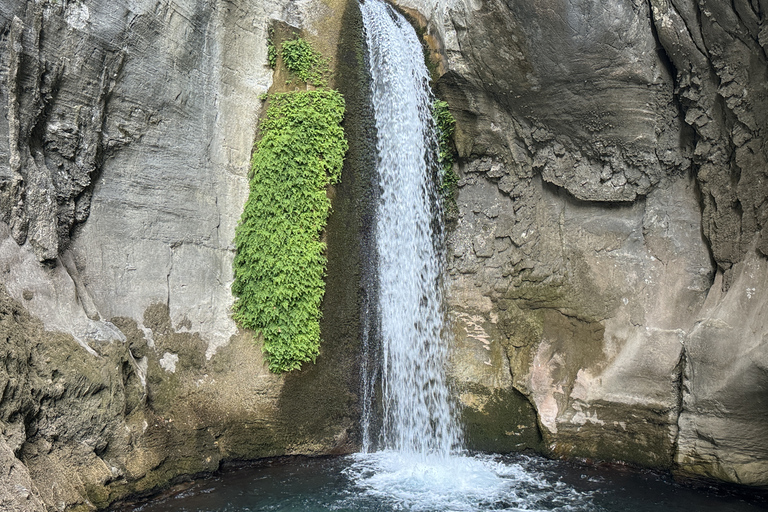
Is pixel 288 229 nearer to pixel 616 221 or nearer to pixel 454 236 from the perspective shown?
pixel 454 236

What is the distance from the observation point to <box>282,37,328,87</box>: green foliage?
27.2 ft

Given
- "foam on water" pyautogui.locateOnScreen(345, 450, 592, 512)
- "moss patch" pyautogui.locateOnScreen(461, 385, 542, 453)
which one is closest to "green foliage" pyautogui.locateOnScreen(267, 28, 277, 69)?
Answer: "moss patch" pyautogui.locateOnScreen(461, 385, 542, 453)

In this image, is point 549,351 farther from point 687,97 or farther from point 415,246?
point 687,97

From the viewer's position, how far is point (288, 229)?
306 inches

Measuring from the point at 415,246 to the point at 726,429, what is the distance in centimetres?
435

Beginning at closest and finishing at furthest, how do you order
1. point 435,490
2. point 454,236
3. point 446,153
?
point 435,490, point 446,153, point 454,236

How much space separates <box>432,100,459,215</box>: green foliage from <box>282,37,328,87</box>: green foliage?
167 cm

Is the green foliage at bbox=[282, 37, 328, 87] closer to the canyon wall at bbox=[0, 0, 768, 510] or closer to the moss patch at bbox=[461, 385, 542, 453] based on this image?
the canyon wall at bbox=[0, 0, 768, 510]

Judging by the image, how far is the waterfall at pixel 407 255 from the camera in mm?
8094

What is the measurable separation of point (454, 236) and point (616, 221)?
7.34 feet

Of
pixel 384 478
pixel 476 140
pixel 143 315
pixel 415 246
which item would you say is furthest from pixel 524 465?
pixel 143 315

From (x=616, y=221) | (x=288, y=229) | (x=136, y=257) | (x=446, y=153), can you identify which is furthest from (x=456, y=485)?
(x=136, y=257)

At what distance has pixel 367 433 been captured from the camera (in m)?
8.01

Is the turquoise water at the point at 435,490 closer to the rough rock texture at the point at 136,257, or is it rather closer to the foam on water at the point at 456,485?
the foam on water at the point at 456,485
